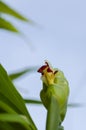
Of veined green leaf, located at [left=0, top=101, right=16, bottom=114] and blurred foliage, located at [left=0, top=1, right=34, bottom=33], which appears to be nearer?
veined green leaf, located at [left=0, top=101, right=16, bottom=114]

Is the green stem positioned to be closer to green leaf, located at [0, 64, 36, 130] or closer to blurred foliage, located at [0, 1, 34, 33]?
green leaf, located at [0, 64, 36, 130]

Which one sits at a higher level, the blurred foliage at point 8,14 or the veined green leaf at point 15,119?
the blurred foliage at point 8,14

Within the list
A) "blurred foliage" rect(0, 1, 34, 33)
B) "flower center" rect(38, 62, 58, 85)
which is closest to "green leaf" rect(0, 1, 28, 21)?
"blurred foliage" rect(0, 1, 34, 33)

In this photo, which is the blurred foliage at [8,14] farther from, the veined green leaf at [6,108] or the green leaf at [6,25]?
the veined green leaf at [6,108]

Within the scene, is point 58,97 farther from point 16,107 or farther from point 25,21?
point 25,21

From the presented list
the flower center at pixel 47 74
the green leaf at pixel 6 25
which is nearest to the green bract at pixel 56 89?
the flower center at pixel 47 74

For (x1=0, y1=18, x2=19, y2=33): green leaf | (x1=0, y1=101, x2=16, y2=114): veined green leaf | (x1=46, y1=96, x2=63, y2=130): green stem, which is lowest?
(x1=46, y1=96, x2=63, y2=130): green stem

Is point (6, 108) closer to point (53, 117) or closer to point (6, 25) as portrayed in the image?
point (53, 117)

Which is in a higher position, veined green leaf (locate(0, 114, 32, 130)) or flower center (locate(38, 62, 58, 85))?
flower center (locate(38, 62, 58, 85))

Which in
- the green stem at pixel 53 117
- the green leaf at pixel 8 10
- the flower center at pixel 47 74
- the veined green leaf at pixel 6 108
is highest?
the green leaf at pixel 8 10
